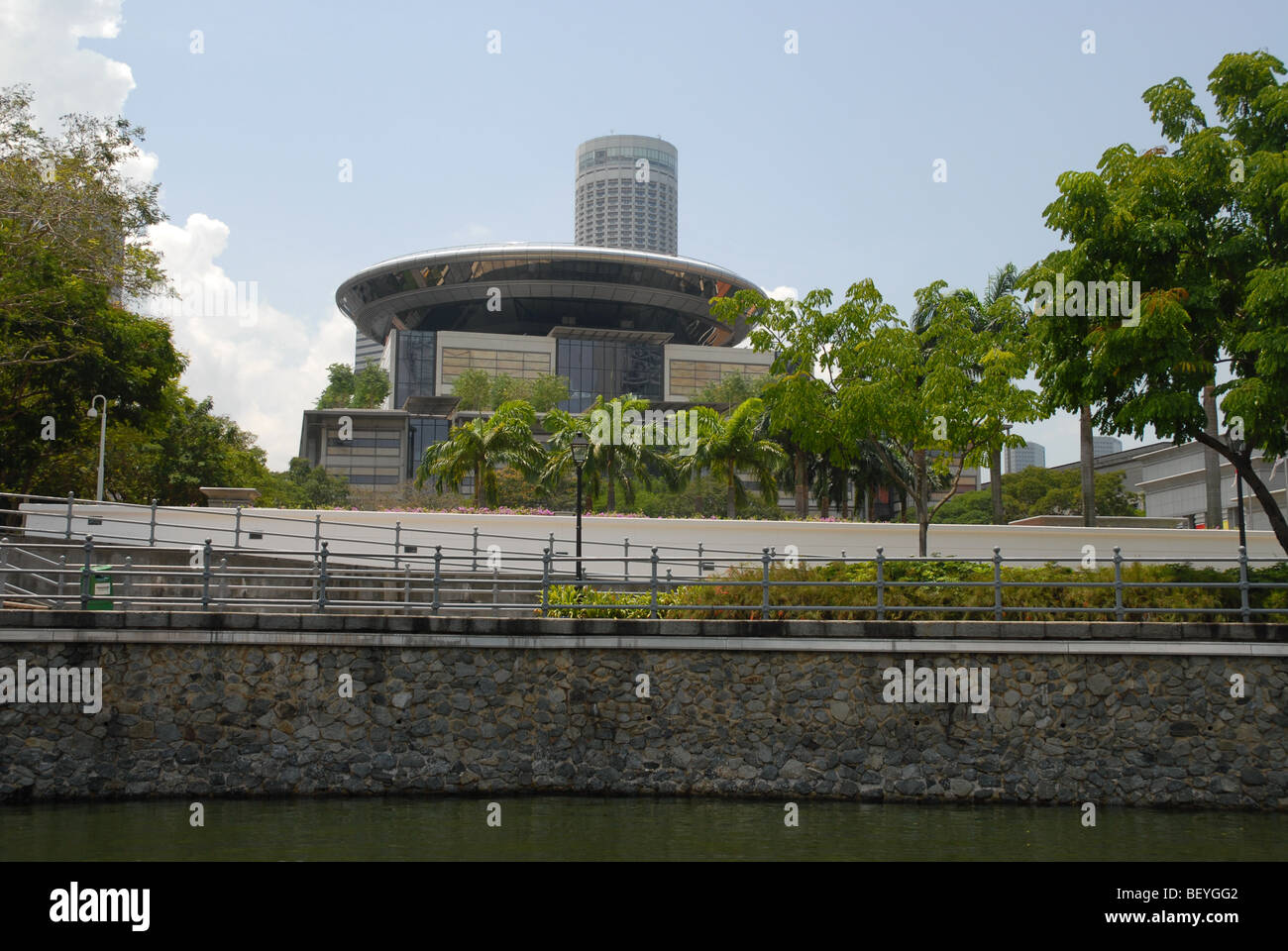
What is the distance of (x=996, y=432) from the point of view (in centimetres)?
2327

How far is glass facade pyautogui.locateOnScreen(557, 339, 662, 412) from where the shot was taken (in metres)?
110

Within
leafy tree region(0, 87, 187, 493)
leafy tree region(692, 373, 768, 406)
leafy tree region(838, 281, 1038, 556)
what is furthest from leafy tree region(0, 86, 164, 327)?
leafy tree region(692, 373, 768, 406)

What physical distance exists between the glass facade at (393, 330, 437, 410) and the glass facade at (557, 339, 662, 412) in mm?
13064

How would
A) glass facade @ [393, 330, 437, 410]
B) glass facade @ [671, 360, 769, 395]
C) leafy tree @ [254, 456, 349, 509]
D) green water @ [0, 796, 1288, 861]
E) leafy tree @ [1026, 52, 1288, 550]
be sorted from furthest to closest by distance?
glass facade @ [671, 360, 769, 395]
glass facade @ [393, 330, 437, 410]
leafy tree @ [254, 456, 349, 509]
leafy tree @ [1026, 52, 1288, 550]
green water @ [0, 796, 1288, 861]

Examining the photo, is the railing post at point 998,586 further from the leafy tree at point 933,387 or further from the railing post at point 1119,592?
the leafy tree at point 933,387

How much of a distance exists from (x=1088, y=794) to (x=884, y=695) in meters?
3.02

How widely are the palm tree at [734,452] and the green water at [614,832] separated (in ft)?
72.3

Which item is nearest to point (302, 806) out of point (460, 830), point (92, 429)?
point (460, 830)

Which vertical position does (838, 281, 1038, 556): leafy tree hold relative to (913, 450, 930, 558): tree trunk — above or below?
above

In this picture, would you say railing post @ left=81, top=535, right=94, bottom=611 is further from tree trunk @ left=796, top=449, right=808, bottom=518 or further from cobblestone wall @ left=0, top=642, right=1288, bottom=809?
tree trunk @ left=796, top=449, right=808, bottom=518

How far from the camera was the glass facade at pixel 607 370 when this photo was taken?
11038 centimetres

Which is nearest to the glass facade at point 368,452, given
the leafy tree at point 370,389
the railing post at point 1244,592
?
the leafy tree at point 370,389

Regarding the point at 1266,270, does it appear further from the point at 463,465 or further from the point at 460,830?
the point at 463,465

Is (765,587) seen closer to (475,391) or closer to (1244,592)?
(1244,592)
